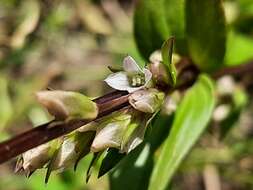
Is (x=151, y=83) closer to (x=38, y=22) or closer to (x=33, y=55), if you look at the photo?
(x=38, y=22)

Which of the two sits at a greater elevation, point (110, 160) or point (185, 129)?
point (110, 160)

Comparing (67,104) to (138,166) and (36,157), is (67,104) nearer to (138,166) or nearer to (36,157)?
(36,157)

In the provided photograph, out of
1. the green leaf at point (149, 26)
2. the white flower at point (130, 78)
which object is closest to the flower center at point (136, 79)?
the white flower at point (130, 78)

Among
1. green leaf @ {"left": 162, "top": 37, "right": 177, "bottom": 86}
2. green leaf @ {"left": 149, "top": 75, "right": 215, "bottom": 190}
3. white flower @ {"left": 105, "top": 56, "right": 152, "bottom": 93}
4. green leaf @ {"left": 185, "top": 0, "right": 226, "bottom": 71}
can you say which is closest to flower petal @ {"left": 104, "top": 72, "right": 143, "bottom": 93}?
white flower @ {"left": 105, "top": 56, "right": 152, "bottom": 93}

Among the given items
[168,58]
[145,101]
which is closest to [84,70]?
[168,58]

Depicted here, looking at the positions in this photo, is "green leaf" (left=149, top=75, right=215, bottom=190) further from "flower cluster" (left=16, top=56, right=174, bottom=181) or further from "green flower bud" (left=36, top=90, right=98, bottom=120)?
"green flower bud" (left=36, top=90, right=98, bottom=120)

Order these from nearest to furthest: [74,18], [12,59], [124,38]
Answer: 1. [12,59]
2. [124,38]
3. [74,18]

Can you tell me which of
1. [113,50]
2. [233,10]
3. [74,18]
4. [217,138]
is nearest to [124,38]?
[113,50]
